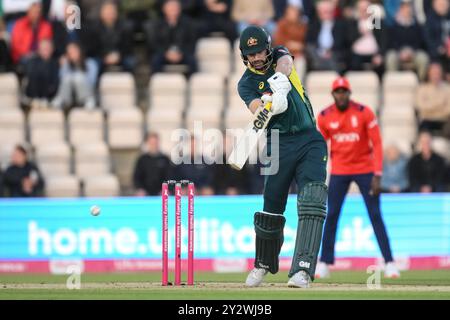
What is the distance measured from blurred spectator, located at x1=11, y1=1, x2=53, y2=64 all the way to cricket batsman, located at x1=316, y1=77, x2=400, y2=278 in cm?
756

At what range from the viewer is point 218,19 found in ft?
68.5

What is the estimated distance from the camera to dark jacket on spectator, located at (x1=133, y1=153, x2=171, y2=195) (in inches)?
745

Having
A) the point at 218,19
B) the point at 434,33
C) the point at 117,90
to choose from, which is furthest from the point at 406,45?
the point at 117,90

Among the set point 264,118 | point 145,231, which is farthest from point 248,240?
point 264,118

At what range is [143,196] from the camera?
18.5 m

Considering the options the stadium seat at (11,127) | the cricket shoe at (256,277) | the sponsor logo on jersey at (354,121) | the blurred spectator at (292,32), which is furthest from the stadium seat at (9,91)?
the cricket shoe at (256,277)

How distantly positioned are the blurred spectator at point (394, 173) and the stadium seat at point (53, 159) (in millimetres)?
4959

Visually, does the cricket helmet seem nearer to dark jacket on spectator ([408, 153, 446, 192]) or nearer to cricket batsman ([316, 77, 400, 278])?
cricket batsman ([316, 77, 400, 278])

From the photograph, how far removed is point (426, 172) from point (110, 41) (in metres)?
5.65

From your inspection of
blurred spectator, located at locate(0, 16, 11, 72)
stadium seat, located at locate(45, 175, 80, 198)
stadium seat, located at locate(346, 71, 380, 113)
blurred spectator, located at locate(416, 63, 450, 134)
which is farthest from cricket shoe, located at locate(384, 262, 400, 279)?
blurred spectator, located at locate(0, 16, 11, 72)

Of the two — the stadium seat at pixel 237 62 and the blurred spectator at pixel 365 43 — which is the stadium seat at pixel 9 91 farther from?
the blurred spectator at pixel 365 43

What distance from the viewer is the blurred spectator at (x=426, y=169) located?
1881 cm

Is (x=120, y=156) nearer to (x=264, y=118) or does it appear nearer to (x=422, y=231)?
(x=422, y=231)

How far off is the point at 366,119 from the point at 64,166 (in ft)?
21.6
